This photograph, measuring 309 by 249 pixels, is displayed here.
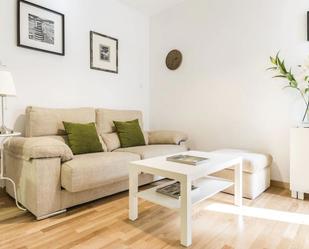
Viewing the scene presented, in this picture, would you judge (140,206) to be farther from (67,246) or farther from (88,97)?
(88,97)

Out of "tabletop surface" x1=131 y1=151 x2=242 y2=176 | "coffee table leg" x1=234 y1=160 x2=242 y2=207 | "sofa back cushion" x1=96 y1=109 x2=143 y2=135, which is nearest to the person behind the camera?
"tabletop surface" x1=131 y1=151 x2=242 y2=176

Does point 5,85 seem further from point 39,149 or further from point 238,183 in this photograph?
point 238,183

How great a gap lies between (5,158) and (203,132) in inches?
97.2

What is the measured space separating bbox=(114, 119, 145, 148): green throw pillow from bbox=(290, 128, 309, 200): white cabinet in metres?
1.74

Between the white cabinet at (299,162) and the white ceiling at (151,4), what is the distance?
102 inches

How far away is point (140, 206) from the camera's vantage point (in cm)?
215

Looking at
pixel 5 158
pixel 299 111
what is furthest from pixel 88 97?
pixel 299 111

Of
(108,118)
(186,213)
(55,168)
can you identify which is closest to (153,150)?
(108,118)

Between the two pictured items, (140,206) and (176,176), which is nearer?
(176,176)

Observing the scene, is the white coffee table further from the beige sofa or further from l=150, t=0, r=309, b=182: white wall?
l=150, t=0, r=309, b=182: white wall

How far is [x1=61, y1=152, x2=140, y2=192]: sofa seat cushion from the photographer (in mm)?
1900

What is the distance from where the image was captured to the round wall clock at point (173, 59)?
11.8 ft

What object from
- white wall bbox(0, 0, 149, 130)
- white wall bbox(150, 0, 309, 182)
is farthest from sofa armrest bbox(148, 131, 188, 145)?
white wall bbox(0, 0, 149, 130)

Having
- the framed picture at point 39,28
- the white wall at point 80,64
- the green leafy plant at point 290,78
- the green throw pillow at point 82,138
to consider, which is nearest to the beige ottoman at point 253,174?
the green leafy plant at point 290,78
